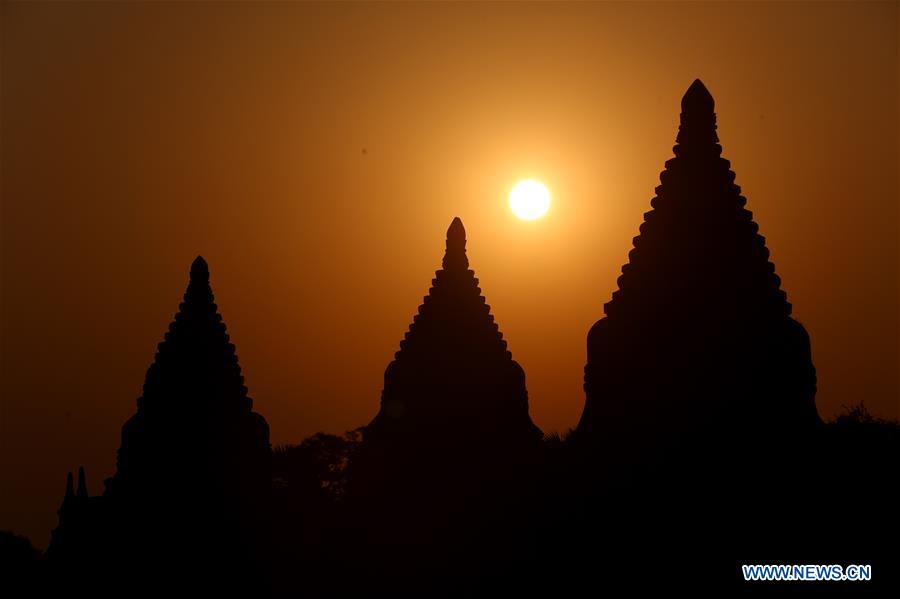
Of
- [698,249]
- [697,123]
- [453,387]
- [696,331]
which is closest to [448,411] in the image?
[453,387]

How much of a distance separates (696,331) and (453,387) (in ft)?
17.1

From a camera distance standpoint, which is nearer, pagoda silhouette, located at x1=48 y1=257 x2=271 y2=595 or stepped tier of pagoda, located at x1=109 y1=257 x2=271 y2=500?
pagoda silhouette, located at x1=48 y1=257 x2=271 y2=595

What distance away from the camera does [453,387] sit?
2467 cm

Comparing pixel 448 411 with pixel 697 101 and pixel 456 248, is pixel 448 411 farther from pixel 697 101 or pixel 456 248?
pixel 697 101

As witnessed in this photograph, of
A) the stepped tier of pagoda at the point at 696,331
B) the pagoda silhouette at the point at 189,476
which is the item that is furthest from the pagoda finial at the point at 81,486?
the stepped tier of pagoda at the point at 696,331

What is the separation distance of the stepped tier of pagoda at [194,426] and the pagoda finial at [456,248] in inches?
154

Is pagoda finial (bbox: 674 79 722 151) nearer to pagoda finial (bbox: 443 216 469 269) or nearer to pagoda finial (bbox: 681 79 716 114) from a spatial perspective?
pagoda finial (bbox: 681 79 716 114)

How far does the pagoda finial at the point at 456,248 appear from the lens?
1014 inches

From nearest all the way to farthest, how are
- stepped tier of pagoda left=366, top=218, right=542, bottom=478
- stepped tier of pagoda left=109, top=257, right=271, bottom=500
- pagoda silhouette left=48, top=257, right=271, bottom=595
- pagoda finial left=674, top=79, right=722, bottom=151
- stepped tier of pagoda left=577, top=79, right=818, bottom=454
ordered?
stepped tier of pagoda left=577, top=79, right=818, bottom=454, pagoda finial left=674, top=79, right=722, bottom=151, stepped tier of pagoda left=366, top=218, right=542, bottom=478, pagoda silhouette left=48, top=257, right=271, bottom=595, stepped tier of pagoda left=109, top=257, right=271, bottom=500

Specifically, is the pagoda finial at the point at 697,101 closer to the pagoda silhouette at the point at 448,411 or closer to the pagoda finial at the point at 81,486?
the pagoda silhouette at the point at 448,411

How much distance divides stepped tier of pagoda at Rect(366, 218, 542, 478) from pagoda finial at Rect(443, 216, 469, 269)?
7.9 inches

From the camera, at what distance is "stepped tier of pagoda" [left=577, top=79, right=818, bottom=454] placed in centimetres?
2036

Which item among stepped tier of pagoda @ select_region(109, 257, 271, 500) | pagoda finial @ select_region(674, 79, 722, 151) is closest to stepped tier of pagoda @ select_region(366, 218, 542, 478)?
stepped tier of pagoda @ select_region(109, 257, 271, 500)

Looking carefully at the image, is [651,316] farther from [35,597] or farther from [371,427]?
[35,597]
